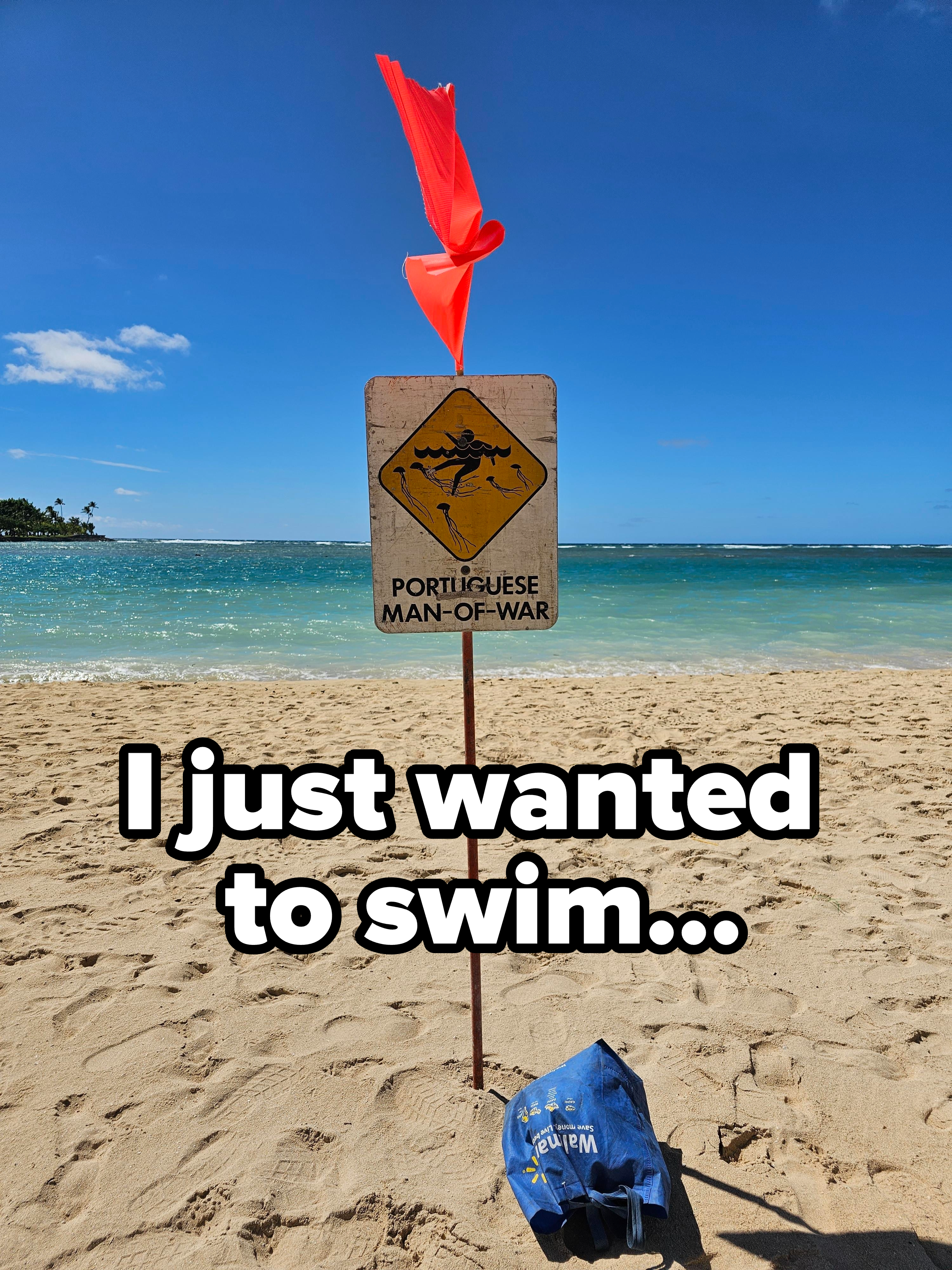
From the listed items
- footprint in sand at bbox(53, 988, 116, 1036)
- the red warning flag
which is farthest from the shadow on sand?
the red warning flag

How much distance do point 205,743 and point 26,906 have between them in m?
2.85

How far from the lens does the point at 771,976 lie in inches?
111

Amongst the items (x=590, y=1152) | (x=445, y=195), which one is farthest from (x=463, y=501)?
(x=590, y=1152)

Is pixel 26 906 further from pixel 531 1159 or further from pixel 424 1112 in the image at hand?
pixel 531 1159

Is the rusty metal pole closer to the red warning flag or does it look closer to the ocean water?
the red warning flag

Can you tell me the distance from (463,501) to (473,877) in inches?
48.6

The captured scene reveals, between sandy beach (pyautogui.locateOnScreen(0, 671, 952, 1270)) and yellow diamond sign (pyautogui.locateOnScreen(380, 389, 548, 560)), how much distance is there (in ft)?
5.88

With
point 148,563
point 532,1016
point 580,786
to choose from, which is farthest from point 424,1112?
point 148,563

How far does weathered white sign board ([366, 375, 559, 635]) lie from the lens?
75.0 inches

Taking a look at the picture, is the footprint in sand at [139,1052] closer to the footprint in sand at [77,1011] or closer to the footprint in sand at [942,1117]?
the footprint in sand at [77,1011]

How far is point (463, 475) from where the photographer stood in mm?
1949

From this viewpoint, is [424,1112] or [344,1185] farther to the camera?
[424,1112]

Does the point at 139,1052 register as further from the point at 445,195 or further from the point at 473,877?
the point at 445,195

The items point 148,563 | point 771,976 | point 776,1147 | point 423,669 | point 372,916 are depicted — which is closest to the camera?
point 776,1147
